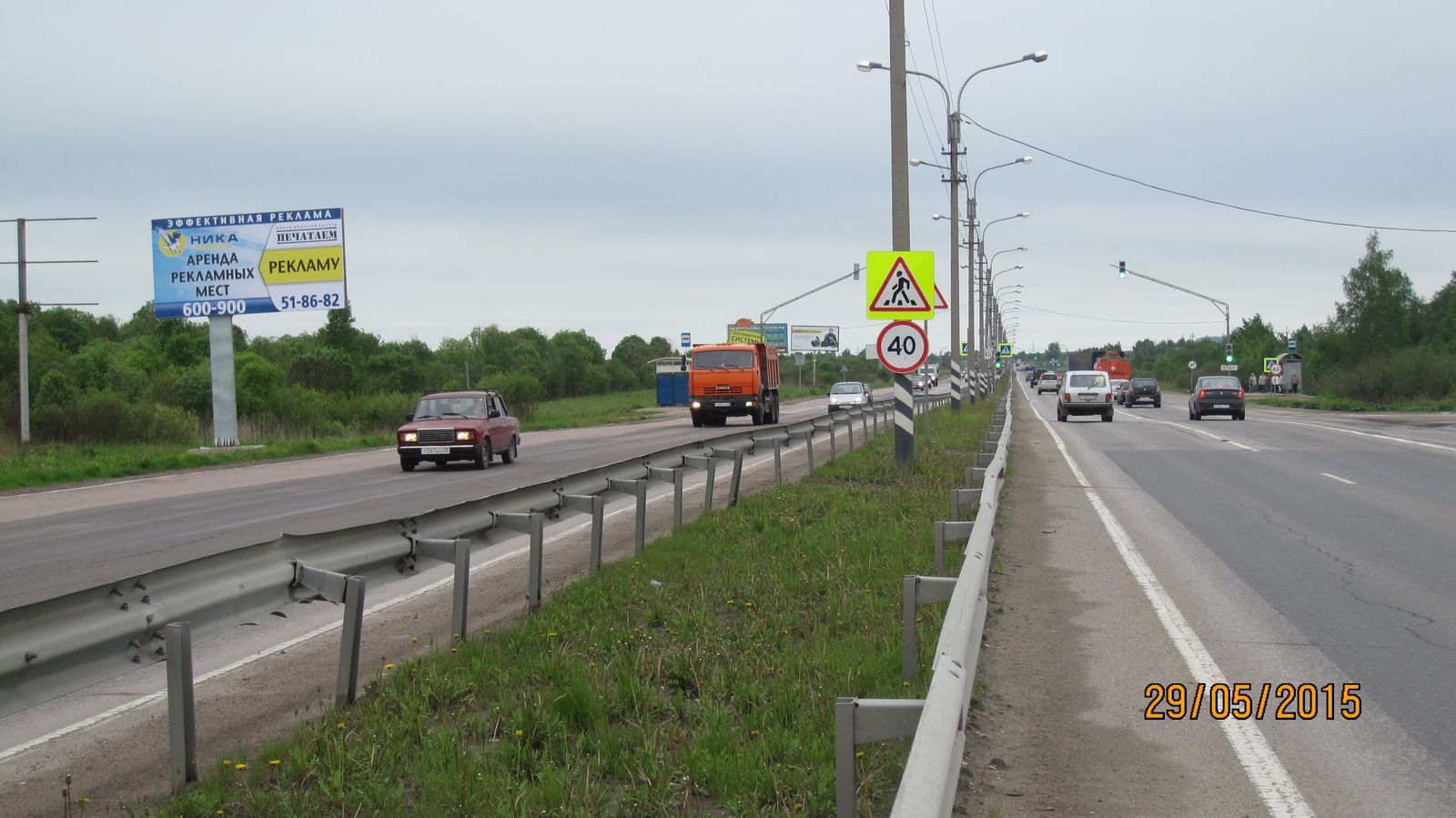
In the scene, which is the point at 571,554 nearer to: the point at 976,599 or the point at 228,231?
the point at 976,599

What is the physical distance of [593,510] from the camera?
9469 millimetres

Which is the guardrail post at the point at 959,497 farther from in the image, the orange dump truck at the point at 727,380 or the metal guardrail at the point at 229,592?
the orange dump truck at the point at 727,380

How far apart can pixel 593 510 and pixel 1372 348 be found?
117964mm

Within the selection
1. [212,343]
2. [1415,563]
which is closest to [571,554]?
[1415,563]

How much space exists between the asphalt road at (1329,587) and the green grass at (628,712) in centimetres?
190

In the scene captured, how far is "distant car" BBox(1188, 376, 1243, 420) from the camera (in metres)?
45.0

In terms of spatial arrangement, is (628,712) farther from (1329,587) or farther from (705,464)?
(705,464)

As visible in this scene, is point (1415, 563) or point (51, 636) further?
point (1415, 563)

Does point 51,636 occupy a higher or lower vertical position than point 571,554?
higher

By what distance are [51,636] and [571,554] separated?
286 inches

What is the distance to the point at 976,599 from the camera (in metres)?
5.84

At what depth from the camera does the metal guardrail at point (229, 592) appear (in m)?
4.37

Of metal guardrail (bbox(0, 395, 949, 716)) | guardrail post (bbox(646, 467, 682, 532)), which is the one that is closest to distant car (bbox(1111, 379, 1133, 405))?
guardrail post (bbox(646, 467, 682, 532))

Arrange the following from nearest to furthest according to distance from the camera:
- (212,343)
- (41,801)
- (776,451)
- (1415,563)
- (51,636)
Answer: (51,636), (41,801), (1415,563), (776,451), (212,343)
